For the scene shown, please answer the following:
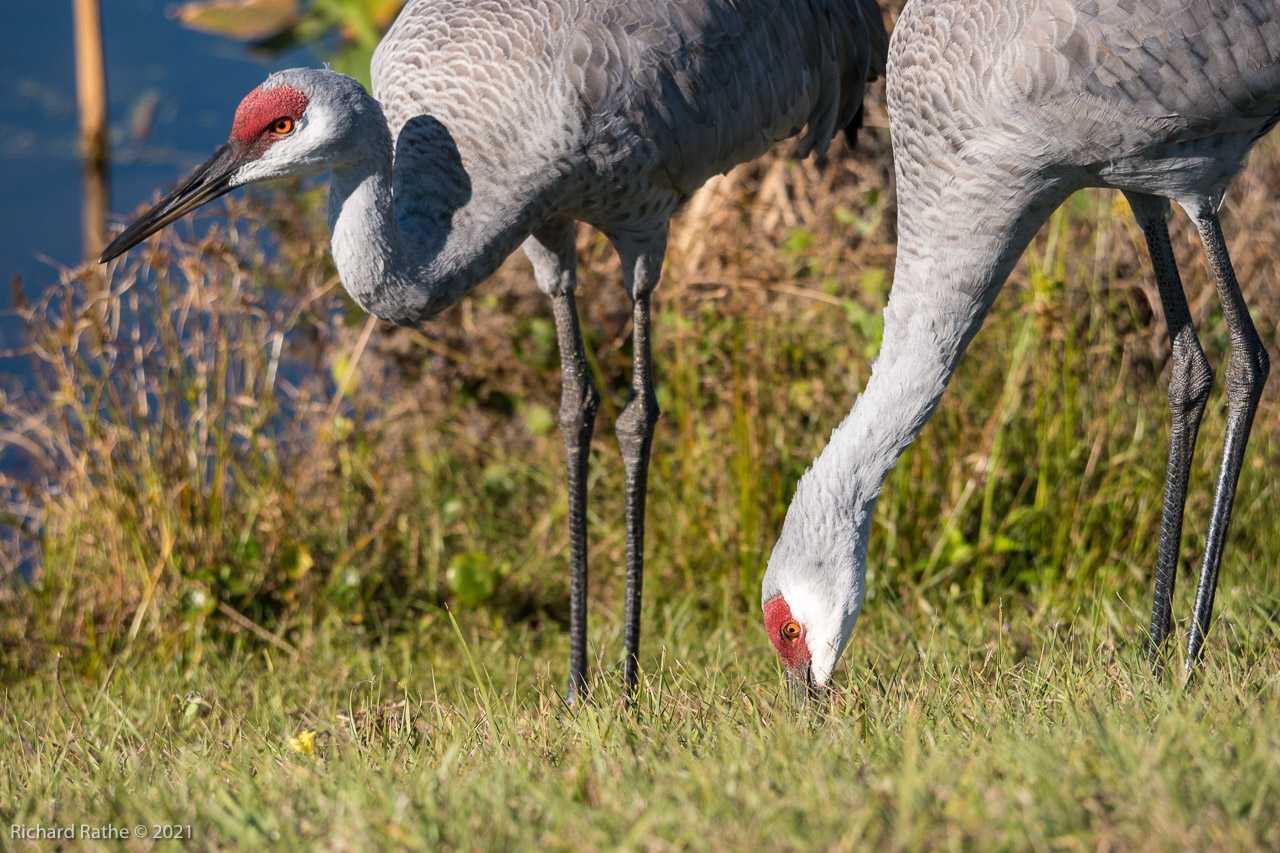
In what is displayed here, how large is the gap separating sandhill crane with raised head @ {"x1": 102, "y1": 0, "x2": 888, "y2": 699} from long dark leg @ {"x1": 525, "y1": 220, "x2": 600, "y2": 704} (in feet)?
0.03

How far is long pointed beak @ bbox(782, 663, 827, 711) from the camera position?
283 centimetres

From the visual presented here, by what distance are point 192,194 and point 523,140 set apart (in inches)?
35.4

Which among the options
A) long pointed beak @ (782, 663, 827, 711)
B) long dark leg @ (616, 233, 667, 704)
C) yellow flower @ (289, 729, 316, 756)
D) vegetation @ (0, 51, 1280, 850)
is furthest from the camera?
long dark leg @ (616, 233, 667, 704)

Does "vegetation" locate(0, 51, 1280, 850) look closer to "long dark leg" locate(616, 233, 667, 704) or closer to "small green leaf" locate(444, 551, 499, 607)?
"small green leaf" locate(444, 551, 499, 607)

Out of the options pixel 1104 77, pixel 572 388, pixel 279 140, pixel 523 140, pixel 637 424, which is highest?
pixel 279 140

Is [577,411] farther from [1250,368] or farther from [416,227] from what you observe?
[1250,368]

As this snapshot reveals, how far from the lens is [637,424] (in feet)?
12.4

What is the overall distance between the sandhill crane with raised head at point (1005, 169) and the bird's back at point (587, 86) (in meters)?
0.59

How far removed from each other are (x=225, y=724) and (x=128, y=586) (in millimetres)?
1088

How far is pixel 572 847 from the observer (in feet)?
5.98

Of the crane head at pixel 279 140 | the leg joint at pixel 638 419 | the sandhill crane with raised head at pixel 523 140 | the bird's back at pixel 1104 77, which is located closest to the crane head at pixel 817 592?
the sandhill crane with raised head at pixel 523 140

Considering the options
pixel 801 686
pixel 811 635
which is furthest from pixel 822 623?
pixel 801 686

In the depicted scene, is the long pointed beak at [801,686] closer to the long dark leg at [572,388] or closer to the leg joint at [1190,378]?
the long dark leg at [572,388]

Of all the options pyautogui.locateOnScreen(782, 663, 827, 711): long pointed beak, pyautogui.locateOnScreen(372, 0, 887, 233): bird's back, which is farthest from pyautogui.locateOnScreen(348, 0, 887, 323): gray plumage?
pyautogui.locateOnScreen(782, 663, 827, 711): long pointed beak
